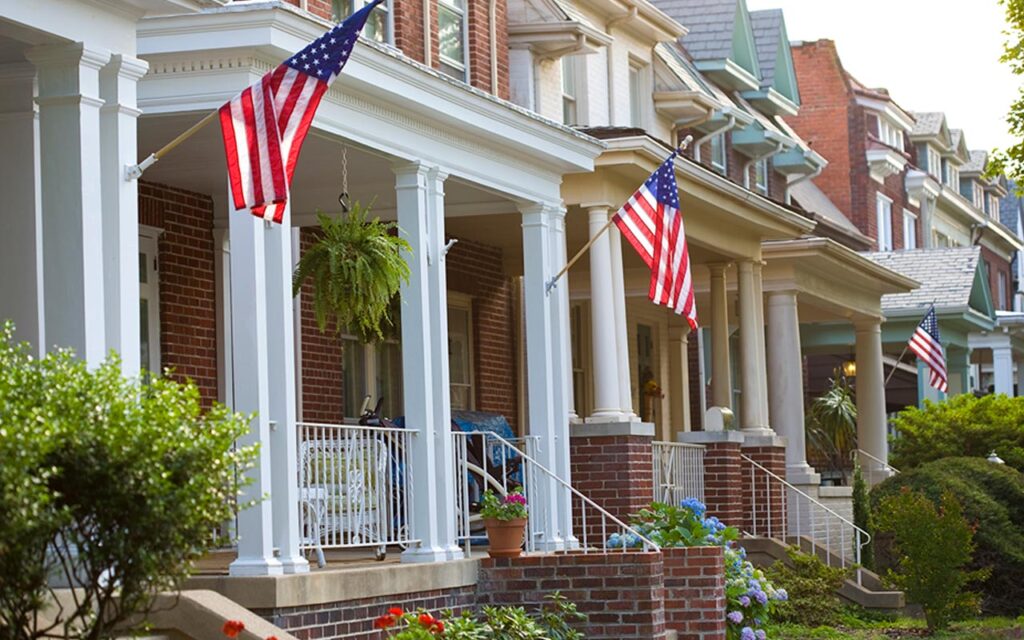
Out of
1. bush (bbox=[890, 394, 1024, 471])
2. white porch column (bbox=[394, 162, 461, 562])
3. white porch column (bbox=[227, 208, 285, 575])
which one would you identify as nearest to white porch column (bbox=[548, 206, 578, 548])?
white porch column (bbox=[394, 162, 461, 562])

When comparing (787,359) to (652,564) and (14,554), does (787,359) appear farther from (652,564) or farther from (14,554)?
(14,554)

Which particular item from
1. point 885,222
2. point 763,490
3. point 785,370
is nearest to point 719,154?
point 785,370

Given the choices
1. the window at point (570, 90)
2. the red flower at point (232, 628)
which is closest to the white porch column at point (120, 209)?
the red flower at point (232, 628)

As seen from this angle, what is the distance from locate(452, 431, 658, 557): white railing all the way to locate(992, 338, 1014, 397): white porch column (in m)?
23.0

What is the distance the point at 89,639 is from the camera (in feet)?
26.1

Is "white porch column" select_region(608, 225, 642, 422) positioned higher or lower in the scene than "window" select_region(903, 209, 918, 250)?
lower

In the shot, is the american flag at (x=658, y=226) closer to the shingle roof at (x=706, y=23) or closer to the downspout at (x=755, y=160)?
the shingle roof at (x=706, y=23)

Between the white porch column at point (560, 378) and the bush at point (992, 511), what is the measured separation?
712 cm

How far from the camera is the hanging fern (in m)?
13.3

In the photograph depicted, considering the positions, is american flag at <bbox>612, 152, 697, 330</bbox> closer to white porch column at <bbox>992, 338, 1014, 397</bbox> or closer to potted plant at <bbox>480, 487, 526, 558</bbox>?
potted plant at <bbox>480, 487, 526, 558</bbox>

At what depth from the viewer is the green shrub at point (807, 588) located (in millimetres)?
19500

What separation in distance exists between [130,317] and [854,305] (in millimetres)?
18210

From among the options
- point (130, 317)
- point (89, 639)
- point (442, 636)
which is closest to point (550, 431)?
point (442, 636)

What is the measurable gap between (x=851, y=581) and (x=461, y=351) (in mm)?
5207
